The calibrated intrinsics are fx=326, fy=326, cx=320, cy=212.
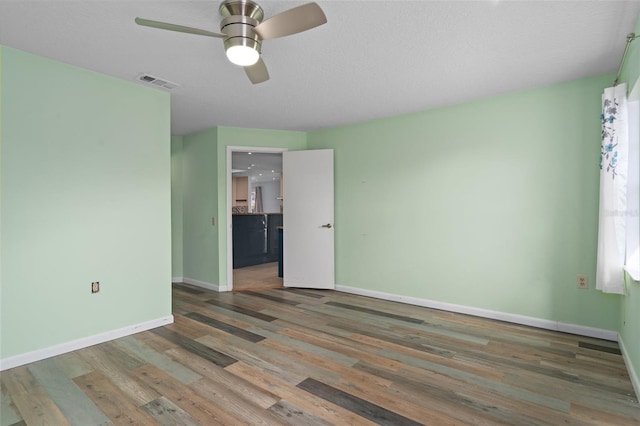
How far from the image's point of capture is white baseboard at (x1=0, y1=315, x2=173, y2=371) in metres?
2.40

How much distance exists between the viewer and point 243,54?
1.92 metres

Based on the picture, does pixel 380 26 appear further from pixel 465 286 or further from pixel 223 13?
pixel 465 286

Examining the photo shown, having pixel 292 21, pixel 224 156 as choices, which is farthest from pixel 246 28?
pixel 224 156

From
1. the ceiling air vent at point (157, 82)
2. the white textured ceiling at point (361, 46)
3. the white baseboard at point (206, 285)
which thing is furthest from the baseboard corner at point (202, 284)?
the ceiling air vent at point (157, 82)

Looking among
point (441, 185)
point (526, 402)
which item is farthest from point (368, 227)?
point (526, 402)

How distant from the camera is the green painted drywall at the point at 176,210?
5.25 m

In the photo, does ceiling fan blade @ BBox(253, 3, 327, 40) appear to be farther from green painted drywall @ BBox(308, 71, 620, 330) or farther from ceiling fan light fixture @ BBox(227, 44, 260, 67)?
green painted drywall @ BBox(308, 71, 620, 330)

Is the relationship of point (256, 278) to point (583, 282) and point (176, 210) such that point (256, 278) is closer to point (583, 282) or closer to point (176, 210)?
point (176, 210)

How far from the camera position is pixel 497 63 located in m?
2.65

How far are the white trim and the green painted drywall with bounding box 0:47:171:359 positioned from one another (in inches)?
102

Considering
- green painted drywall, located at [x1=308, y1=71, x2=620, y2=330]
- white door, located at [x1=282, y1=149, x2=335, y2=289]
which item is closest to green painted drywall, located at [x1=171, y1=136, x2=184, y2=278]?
white door, located at [x1=282, y1=149, x2=335, y2=289]

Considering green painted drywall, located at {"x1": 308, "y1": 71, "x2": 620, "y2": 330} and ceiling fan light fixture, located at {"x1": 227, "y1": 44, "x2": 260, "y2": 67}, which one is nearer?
ceiling fan light fixture, located at {"x1": 227, "y1": 44, "x2": 260, "y2": 67}

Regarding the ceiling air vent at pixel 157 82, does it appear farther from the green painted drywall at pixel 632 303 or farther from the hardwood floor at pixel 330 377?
the green painted drywall at pixel 632 303

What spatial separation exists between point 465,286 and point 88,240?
374 centimetres
